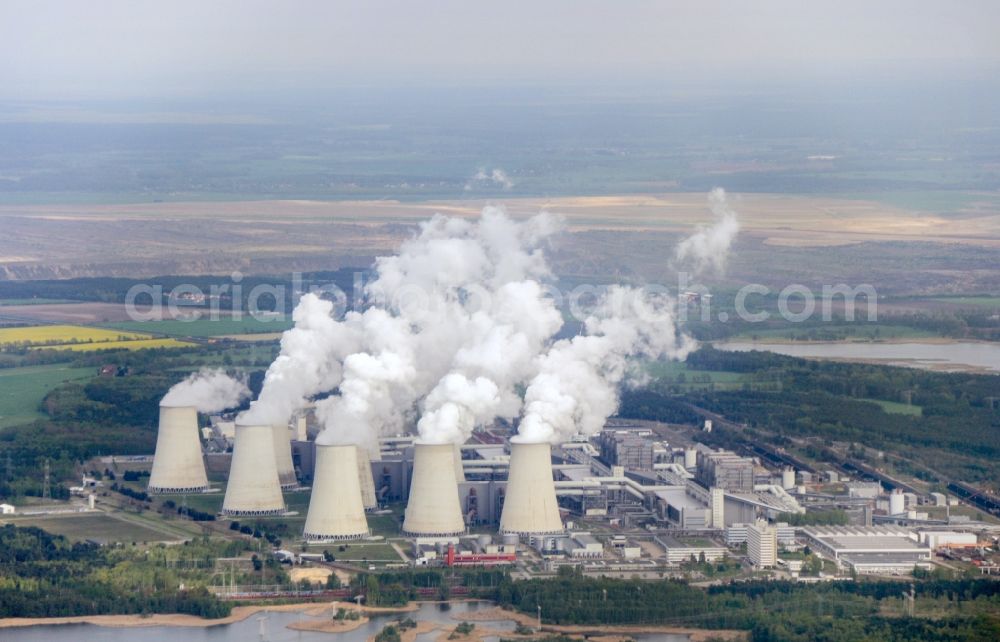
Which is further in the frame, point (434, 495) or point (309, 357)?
point (309, 357)

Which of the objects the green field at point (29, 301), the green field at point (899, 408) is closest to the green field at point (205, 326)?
the green field at point (29, 301)

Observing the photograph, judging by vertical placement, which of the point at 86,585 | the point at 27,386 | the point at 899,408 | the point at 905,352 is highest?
the point at 905,352

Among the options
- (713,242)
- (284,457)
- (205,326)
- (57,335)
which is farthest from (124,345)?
(713,242)

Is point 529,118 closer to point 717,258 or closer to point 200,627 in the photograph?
point 717,258

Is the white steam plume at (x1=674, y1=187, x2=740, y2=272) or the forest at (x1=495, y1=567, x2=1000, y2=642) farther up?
the white steam plume at (x1=674, y1=187, x2=740, y2=272)

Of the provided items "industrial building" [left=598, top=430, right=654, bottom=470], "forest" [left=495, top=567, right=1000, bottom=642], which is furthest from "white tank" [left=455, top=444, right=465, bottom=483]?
"forest" [left=495, top=567, right=1000, bottom=642]

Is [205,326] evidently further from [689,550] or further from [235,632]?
[235,632]

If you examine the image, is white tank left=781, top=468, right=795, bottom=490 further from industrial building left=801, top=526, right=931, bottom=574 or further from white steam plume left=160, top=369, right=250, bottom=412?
white steam plume left=160, top=369, right=250, bottom=412
